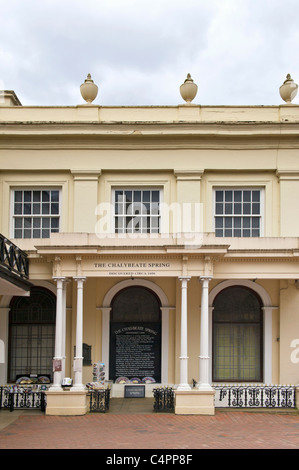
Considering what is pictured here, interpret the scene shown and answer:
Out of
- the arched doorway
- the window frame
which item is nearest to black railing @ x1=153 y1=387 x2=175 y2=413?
the arched doorway

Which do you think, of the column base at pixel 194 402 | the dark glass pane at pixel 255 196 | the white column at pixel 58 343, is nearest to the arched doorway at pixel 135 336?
the white column at pixel 58 343

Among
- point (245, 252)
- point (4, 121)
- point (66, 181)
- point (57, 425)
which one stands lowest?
point (57, 425)

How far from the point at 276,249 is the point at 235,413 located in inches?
187

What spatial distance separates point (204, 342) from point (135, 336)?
10.1ft

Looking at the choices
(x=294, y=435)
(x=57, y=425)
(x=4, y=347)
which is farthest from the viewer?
(x=4, y=347)

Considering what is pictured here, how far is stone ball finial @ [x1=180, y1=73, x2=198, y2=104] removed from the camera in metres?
19.4

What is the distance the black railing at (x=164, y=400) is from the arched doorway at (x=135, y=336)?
2.33 m

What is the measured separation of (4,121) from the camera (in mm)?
19047

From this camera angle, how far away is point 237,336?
18.5 metres

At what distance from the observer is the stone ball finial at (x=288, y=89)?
19.4 meters

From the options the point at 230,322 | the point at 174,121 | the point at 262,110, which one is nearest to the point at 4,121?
the point at 174,121

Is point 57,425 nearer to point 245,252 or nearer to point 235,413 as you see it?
point 235,413

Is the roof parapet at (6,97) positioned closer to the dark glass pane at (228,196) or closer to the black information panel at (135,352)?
the dark glass pane at (228,196)

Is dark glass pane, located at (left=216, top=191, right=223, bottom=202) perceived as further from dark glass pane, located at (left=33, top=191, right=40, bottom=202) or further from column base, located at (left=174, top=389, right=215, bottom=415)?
column base, located at (left=174, top=389, right=215, bottom=415)
